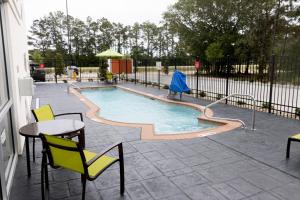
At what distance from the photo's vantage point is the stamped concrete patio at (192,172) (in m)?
2.99

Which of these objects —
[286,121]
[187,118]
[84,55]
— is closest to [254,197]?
[286,121]

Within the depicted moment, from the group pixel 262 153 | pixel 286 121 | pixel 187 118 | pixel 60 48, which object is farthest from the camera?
pixel 60 48

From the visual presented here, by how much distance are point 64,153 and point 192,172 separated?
178cm

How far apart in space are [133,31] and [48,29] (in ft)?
45.4

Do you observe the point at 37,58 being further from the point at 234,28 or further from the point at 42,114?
the point at 42,114

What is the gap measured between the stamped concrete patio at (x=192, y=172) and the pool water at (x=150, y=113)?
2034 mm

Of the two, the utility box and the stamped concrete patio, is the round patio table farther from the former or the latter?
the utility box

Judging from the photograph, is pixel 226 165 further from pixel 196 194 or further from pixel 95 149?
pixel 95 149

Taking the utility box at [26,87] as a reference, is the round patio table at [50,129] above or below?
below

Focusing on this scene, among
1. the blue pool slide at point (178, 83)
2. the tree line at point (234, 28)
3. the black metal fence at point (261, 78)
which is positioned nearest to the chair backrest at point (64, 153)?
the black metal fence at point (261, 78)

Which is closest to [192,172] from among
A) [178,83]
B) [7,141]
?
[7,141]

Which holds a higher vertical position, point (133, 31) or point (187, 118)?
point (133, 31)

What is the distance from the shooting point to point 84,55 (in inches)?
1585

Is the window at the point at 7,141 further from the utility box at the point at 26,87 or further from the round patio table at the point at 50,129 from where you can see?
the utility box at the point at 26,87
